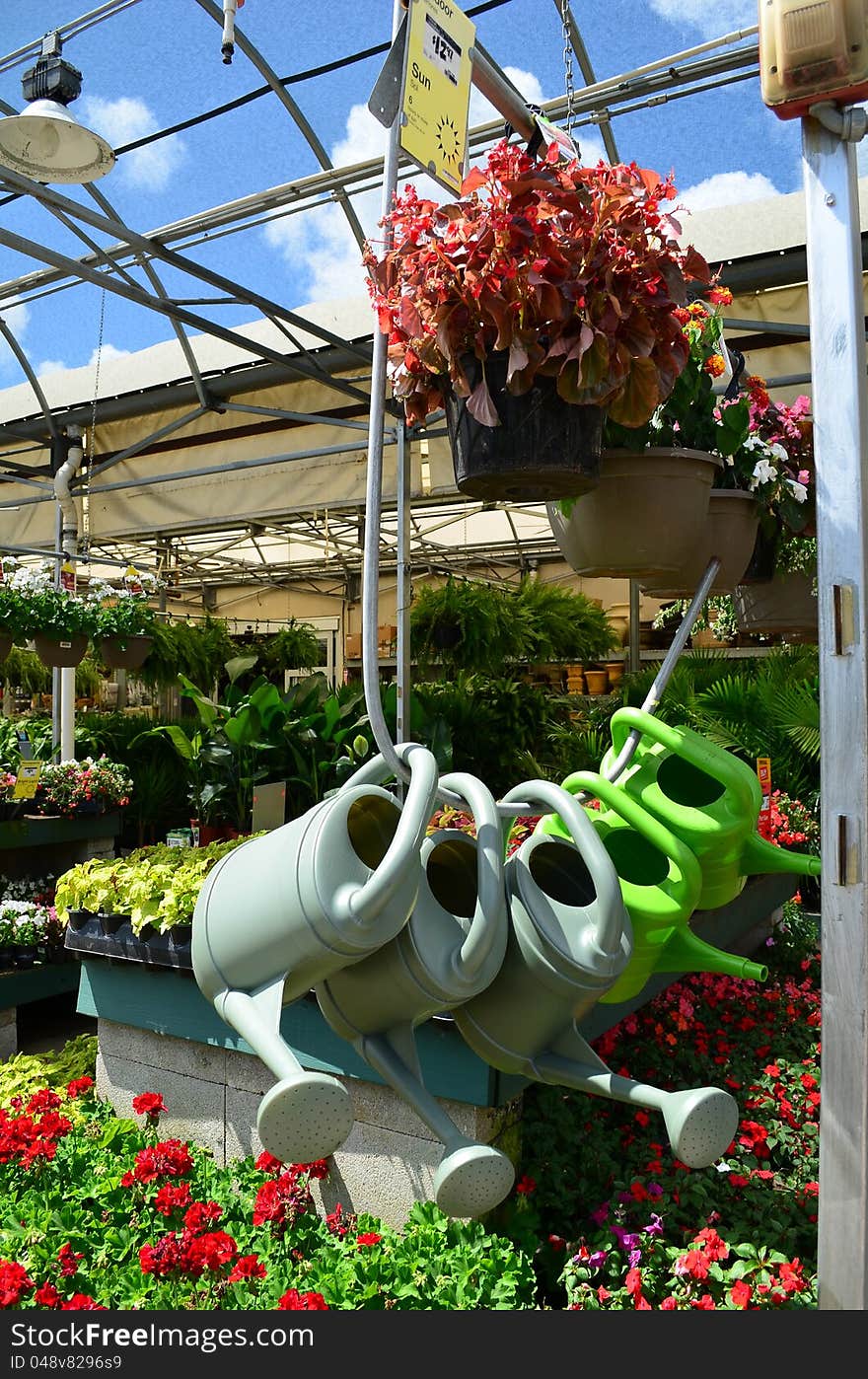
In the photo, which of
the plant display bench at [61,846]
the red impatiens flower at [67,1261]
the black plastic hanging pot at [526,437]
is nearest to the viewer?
the black plastic hanging pot at [526,437]

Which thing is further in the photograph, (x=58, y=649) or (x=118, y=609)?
(x=118, y=609)

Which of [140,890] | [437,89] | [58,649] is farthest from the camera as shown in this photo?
[58,649]

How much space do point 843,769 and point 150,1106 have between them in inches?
61.2

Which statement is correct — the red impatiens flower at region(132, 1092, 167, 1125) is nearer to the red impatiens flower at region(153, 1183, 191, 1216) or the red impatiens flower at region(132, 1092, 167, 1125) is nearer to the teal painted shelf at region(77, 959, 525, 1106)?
the teal painted shelf at region(77, 959, 525, 1106)

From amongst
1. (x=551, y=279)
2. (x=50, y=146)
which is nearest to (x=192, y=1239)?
(x=551, y=279)

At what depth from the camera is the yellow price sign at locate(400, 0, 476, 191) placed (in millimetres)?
991

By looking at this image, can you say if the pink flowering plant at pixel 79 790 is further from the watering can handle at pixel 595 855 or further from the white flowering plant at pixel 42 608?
the watering can handle at pixel 595 855

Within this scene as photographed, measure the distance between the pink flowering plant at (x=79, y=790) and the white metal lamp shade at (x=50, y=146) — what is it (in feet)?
7.50

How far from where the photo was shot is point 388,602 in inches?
406

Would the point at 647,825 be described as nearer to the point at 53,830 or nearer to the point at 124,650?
the point at 53,830

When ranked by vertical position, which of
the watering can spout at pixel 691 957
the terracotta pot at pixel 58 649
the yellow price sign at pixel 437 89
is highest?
the yellow price sign at pixel 437 89

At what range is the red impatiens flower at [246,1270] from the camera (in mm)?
1421

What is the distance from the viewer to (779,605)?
199 centimetres

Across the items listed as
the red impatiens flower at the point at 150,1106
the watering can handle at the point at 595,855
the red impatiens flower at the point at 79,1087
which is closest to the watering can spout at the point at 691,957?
the watering can handle at the point at 595,855
